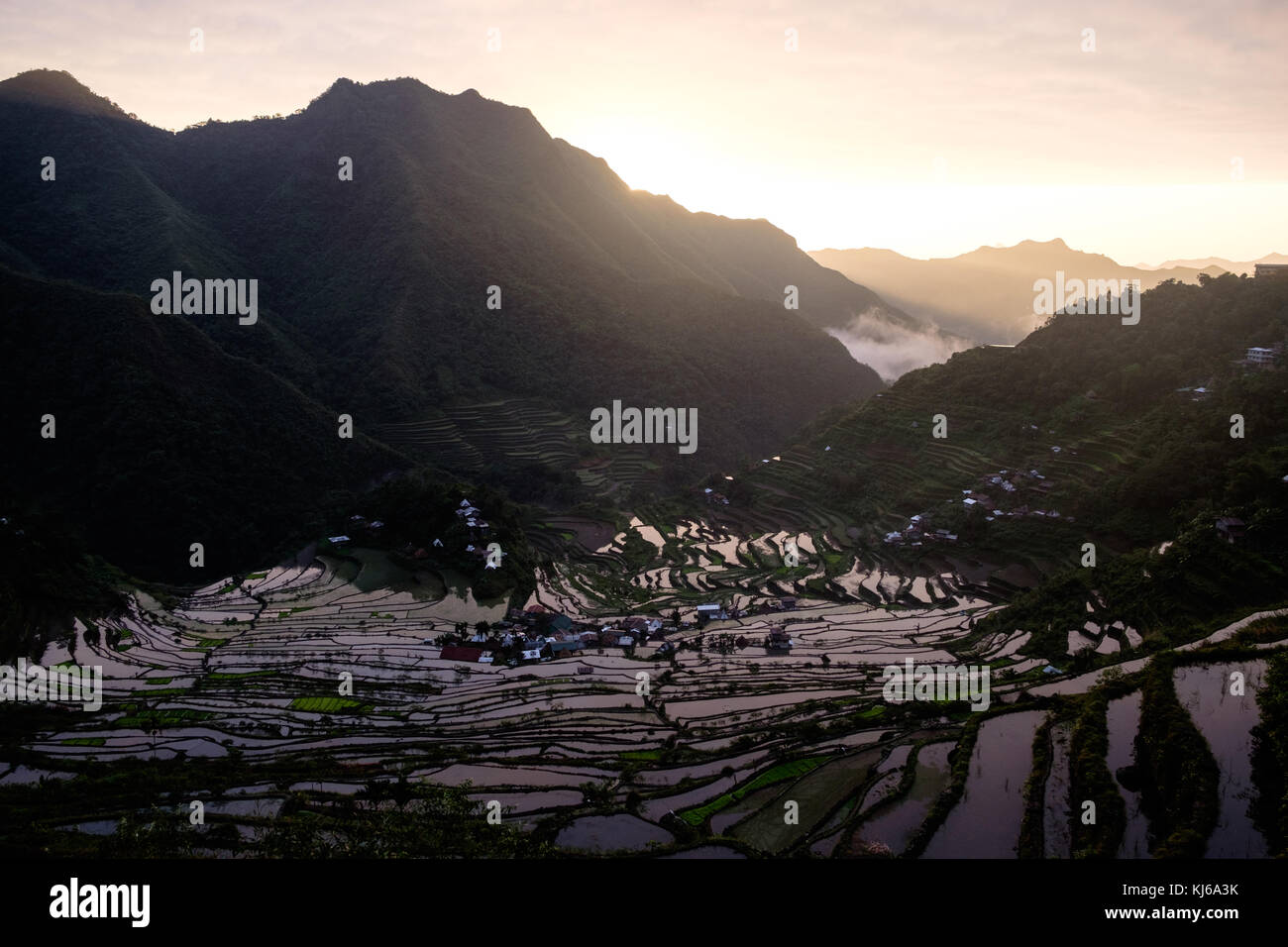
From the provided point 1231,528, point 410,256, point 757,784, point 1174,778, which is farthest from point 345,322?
point 1174,778

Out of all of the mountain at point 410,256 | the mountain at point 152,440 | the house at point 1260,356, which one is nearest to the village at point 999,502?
the house at point 1260,356

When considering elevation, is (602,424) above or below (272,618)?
above

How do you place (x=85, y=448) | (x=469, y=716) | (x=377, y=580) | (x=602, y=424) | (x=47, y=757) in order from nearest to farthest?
(x=47, y=757)
(x=469, y=716)
(x=377, y=580)
(x=85, y=448)
(x=602, y=424)

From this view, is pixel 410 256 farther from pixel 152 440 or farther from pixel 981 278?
pixel 981 278

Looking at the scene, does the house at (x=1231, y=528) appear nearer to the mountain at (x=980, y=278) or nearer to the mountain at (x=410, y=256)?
the mountain at (x=410, y=256)

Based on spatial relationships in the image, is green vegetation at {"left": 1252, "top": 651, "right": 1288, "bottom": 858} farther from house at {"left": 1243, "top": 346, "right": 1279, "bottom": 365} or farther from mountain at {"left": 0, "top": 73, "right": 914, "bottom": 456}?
mountain at {"left": 0, "top": 73, "right": 914, "bottom": 456}

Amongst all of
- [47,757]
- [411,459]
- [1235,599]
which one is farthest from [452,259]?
[1235,599]

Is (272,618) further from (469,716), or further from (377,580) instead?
(469,716)
